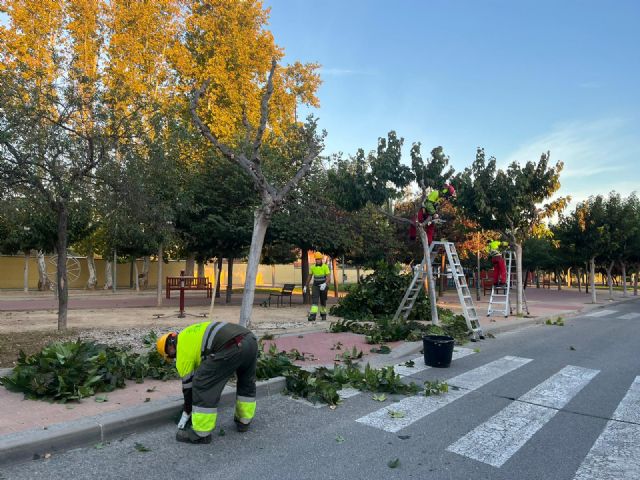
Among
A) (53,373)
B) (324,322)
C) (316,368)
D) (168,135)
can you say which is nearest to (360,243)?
(324,322)

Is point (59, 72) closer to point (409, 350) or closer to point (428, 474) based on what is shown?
point (409, 350)

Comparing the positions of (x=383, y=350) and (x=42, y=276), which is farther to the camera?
(x=42, y=276)

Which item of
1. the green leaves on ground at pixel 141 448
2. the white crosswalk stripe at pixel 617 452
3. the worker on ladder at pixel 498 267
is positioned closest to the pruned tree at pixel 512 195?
the worker on ladder at pixel 498 267

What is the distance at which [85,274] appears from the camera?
29.3 metres

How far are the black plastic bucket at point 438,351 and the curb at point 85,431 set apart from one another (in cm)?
410

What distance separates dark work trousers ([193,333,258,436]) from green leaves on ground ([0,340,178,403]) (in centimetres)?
160

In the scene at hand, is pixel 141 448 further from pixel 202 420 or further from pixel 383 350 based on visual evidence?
pixel 383 350

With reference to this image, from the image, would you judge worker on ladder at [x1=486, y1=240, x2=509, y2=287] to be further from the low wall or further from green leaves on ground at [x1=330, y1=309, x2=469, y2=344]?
the low wall

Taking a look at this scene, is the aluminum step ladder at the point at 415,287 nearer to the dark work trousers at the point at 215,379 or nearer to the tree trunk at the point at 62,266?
the dark work trousers at the point at 215,379

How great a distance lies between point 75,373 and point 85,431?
1312 mm

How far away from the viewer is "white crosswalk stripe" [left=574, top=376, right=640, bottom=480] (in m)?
3.78

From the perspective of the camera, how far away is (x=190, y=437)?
4.32 metres

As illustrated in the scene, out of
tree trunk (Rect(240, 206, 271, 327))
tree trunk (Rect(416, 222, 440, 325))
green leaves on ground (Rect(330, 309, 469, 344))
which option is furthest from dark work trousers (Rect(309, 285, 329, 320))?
tree trunk (Rect(240, 206, 271, 327))

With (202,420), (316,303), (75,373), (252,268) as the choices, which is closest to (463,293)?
(316,303)
